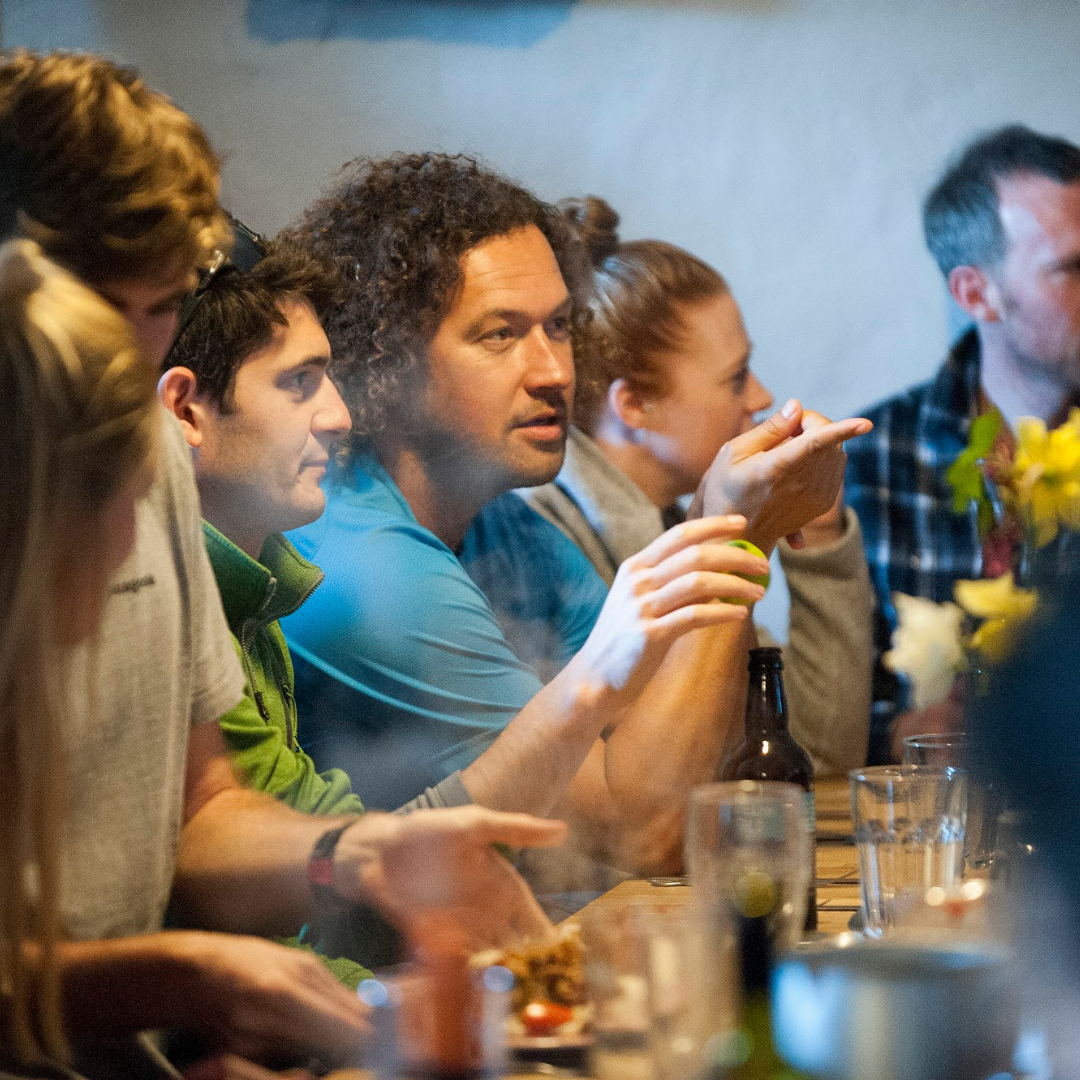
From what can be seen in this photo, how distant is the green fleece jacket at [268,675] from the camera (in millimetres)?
1297

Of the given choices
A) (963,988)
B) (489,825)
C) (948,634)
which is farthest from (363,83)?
(963,988)

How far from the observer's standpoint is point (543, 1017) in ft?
2.59

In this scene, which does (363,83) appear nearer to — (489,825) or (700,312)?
(700,312)

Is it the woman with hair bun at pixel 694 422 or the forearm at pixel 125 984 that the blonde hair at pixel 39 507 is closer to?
the forearm at pixel 125 984

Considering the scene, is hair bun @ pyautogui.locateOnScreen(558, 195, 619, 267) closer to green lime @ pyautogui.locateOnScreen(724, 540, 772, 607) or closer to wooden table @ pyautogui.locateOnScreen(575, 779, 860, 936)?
wooden table @ pyautogui.locateOnScreen(575, 779, 860, 936)

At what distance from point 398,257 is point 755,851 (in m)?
1.21

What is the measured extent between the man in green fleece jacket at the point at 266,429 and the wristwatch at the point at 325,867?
37cm

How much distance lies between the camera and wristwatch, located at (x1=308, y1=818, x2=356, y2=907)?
0.97 metres

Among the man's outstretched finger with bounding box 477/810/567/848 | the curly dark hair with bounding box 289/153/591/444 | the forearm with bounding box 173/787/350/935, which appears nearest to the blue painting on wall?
the curly dark hair with bounding box 289/153/591/444

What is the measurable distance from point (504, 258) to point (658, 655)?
80 cm

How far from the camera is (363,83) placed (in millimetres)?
2352

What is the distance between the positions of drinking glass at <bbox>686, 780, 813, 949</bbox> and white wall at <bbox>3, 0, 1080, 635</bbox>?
182 cm

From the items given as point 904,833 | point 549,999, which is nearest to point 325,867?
point 549,999

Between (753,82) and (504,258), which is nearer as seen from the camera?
(504,258)
